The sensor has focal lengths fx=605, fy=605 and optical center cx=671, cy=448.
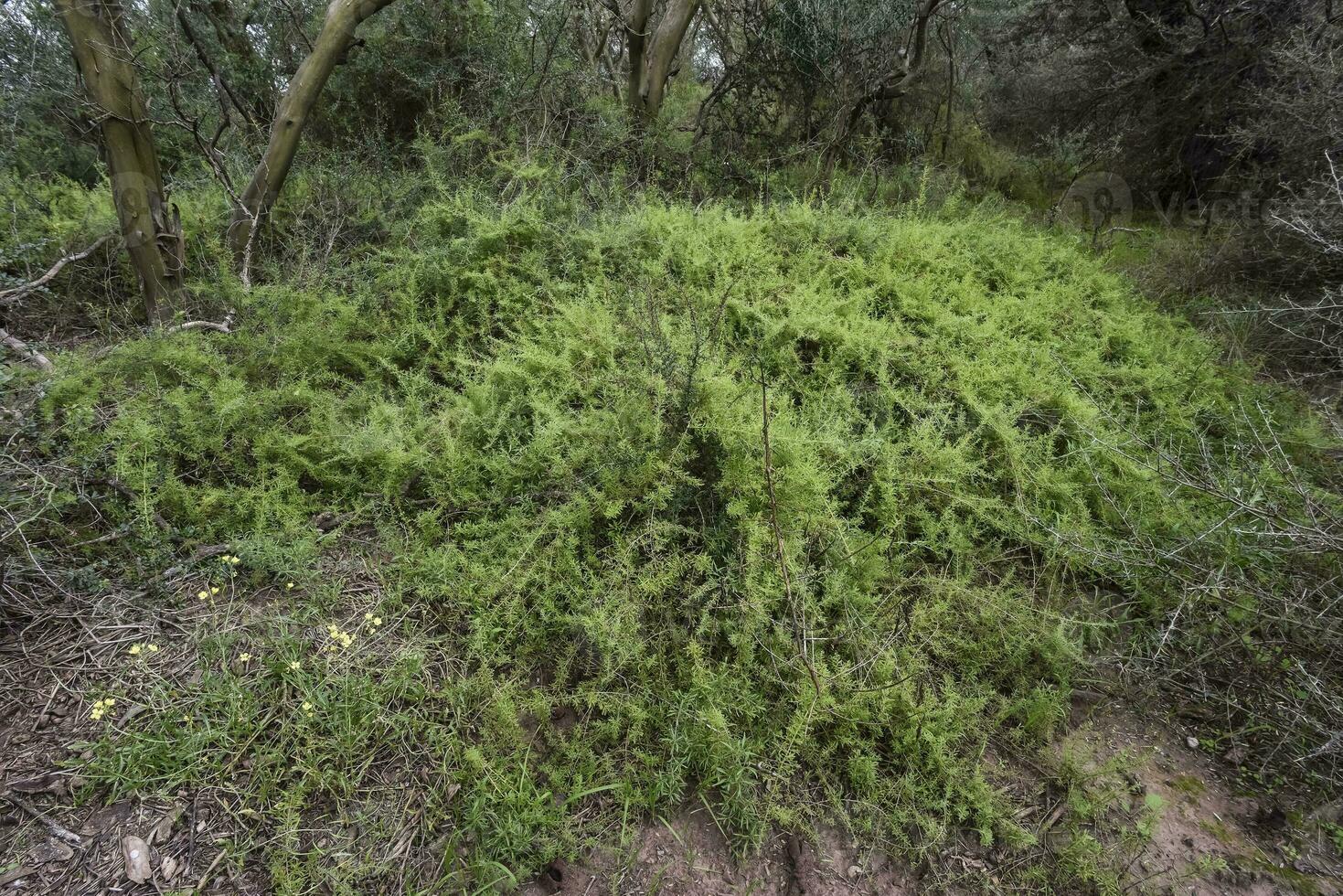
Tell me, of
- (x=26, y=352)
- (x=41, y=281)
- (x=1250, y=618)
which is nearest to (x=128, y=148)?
(x=41, y=281)

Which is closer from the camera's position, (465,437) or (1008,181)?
(465,437)

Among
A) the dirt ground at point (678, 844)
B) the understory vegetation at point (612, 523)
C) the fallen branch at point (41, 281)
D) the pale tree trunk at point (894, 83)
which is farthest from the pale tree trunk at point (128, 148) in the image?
the pale tree trunk at point (894, 83)

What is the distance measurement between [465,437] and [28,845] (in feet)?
5.99

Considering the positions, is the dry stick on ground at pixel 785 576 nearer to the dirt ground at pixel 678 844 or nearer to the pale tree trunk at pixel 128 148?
the dirt ground at pixel 678 844

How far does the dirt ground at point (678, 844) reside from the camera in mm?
1672

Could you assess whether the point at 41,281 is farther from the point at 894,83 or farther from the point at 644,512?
the point at 894,83

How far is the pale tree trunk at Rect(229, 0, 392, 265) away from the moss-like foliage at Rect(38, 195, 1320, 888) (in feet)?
2.78

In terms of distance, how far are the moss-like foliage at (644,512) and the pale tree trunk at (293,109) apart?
2.78ft

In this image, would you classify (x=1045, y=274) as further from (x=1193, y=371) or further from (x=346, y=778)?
(x=346, y=778)

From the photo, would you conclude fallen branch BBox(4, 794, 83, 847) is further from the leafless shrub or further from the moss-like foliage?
the leafless shrub

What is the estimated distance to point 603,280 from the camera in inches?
142

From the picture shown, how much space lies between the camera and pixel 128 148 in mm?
3402

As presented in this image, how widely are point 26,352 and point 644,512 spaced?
3190mm

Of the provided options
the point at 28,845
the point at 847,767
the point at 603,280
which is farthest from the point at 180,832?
the point at 603,280
